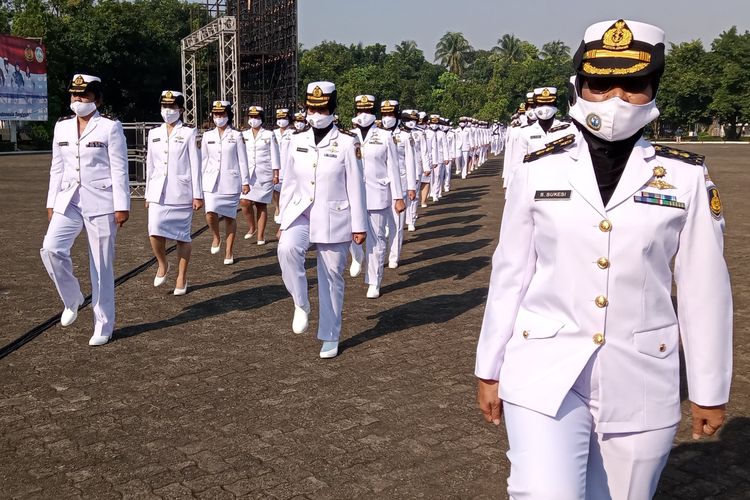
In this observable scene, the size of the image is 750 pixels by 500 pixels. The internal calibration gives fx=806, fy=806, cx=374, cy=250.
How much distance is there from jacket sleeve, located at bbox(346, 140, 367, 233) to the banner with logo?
47139 mm

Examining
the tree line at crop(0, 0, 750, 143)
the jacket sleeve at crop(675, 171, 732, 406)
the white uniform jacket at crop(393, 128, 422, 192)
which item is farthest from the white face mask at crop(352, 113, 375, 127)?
the tree line at crop(0, 0, 750, 143)

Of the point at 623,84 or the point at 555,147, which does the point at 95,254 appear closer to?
the point at 555,147

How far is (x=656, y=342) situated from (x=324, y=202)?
15.3ft

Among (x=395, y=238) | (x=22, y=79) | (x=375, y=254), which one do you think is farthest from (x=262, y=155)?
(x=22, y=79)

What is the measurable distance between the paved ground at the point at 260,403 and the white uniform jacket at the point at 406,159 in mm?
3049

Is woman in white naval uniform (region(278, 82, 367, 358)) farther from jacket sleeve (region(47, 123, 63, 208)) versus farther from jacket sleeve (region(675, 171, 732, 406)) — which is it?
→ jacket sleeve (region(675, 171, 732, 406))

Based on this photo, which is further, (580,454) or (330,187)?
(330,187)

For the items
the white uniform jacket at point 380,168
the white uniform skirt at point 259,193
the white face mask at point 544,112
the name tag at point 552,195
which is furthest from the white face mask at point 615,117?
the white uniform skirt at point 259,193

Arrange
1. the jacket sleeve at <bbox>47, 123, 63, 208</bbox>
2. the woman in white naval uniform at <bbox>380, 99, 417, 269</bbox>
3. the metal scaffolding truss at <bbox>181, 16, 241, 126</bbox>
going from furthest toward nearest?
the metal scaffolding truss at <bbox>181, 16, 241, 126</bbox> → the woman in white naval uniform at <bbox>380, 99, 417, 269</bbox> → the jacket sleeve at <bbox>47, 123, 63, 208</bbox>

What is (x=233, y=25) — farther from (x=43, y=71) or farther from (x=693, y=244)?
(x=693, y=244)

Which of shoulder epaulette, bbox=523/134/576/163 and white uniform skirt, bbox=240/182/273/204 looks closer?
shoulder epaulette, bbox=523/134/576/163

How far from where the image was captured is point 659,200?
2.74m

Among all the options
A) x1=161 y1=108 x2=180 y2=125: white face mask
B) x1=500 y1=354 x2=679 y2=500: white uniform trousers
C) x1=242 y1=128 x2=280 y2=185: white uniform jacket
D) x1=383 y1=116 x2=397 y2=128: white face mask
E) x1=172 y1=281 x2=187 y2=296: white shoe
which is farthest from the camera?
x1=242 y1=128 x2=280 y2=185: white uniform jacket

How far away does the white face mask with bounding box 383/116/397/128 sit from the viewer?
13585mm
